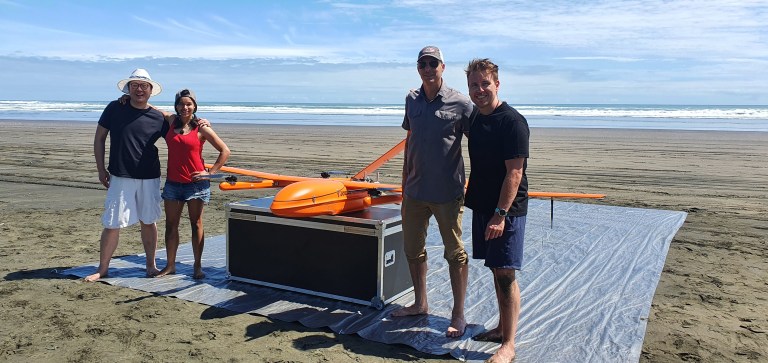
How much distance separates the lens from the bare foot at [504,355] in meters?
3.66

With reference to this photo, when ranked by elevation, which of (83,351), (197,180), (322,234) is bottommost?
(83,351)

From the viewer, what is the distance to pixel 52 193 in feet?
34.2

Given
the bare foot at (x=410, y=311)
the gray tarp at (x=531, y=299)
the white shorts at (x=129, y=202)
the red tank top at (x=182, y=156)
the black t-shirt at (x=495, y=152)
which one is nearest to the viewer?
the black t-shirt at (x=495, y=152)

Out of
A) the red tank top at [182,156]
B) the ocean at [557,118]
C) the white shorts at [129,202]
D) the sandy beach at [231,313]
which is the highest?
the ocean at [557,118]

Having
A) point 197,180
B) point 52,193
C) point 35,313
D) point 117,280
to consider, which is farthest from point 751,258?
point 52,193

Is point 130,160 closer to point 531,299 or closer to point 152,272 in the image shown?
point 152,272

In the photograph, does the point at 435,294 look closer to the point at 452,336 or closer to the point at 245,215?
the point at 452,336

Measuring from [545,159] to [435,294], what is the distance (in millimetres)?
13422

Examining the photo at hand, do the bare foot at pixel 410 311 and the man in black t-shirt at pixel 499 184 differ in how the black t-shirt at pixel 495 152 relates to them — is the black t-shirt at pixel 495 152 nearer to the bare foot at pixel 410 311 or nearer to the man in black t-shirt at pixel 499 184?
the man in black t-shirt at pixel 499 184

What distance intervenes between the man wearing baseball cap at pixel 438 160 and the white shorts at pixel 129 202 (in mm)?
2522

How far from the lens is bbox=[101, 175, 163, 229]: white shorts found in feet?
17.1

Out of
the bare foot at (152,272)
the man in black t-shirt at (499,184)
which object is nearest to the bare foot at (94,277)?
the bare foot at (152,272)

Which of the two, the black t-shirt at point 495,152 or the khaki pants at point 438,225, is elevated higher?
the black t-shirt at point 495,152

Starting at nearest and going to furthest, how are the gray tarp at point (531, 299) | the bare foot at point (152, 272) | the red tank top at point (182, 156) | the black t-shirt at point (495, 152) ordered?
the black t-shirt at point (495, 152), the gray tarp at point (531, 299), the red tank top at point (182, 156), the bare foot at point (152, 272)
